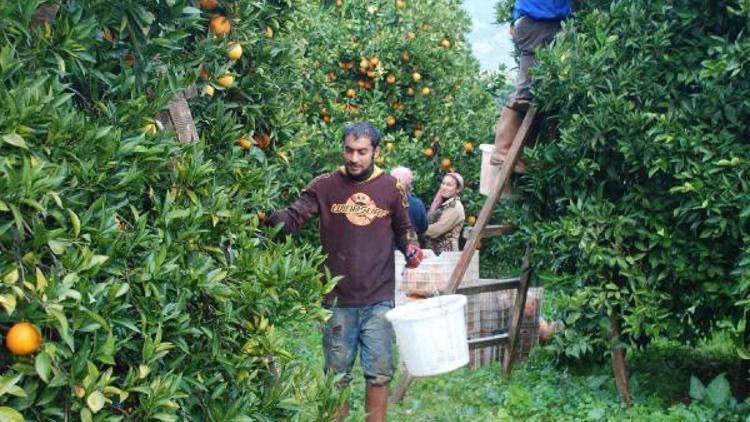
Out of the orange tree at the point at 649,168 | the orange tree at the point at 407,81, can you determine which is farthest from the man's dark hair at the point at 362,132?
→ the orange tree at the point at 407,81

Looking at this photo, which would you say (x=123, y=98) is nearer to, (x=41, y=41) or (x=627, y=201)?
(x=41, y=41)

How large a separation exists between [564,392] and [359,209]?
2.39m

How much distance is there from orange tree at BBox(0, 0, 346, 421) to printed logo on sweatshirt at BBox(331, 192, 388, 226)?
4.75 feet

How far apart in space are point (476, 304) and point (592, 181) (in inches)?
67.3

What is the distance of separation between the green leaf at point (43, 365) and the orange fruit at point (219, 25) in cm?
183

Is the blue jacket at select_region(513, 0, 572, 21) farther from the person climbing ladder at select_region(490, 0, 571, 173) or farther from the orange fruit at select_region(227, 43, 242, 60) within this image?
the orange fruit at select_region(227, 43, 242, 60)

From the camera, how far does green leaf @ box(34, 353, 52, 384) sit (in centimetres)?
265

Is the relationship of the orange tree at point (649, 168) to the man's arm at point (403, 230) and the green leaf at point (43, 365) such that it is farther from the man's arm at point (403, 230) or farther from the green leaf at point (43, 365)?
the green leaf at point (43, 365)

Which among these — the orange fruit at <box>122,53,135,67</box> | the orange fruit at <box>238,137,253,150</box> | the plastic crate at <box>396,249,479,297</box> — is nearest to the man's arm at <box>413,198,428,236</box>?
the plastic crate at <box>396,249,479,297</box>

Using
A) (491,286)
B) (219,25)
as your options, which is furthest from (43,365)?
(491,286)

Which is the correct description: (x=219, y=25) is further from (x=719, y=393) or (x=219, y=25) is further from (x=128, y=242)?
(x=719, y=393)

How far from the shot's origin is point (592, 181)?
6.78 metres

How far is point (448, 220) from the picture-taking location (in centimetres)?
1015

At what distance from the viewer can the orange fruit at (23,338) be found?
8.61ft
